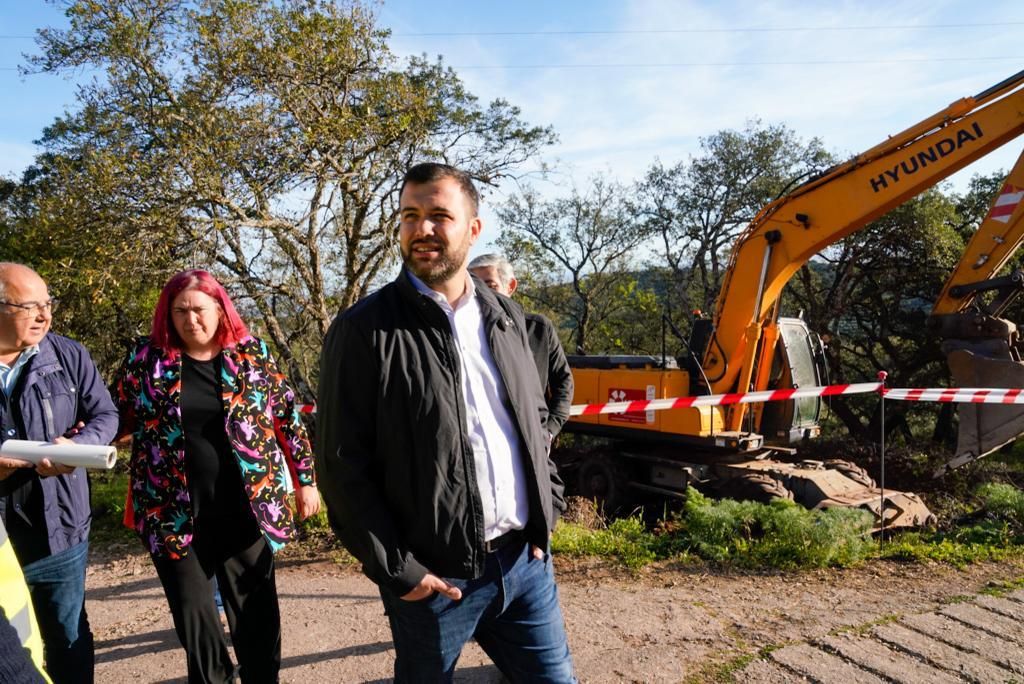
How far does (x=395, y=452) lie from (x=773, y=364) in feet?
24.2

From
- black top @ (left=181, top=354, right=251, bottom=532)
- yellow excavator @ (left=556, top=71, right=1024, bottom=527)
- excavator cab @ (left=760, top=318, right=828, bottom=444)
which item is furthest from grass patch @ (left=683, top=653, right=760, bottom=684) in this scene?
excavator cab @ (left=760, top=318, right=828, bottom=444)

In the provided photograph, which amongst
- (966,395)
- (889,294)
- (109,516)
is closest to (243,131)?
(109,516)

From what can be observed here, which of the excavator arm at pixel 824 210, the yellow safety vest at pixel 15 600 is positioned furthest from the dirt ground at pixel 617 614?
the excavator arm at pixel 824 210

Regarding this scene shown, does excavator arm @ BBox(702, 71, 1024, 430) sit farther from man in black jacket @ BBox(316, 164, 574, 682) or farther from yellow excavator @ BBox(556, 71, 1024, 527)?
man in black jacket @ BBox(316, 164, 574, 682)

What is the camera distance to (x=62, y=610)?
2.80 meters

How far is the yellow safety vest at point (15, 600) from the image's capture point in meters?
1.24

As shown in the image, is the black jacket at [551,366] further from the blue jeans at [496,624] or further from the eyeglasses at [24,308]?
the eyeglasses at [24,308]

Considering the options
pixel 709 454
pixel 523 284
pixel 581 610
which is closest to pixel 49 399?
pixel 581 610

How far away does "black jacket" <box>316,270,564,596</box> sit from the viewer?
5.98ft

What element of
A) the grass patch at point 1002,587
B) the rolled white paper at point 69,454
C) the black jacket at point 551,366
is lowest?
the grass patch at point 1002,587

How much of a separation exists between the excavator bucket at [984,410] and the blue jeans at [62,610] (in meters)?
8.26

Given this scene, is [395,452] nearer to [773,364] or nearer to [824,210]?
[773,364]

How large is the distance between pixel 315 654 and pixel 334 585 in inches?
40.6

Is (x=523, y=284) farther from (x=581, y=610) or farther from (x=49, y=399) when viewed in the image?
(x=49, y=399)
